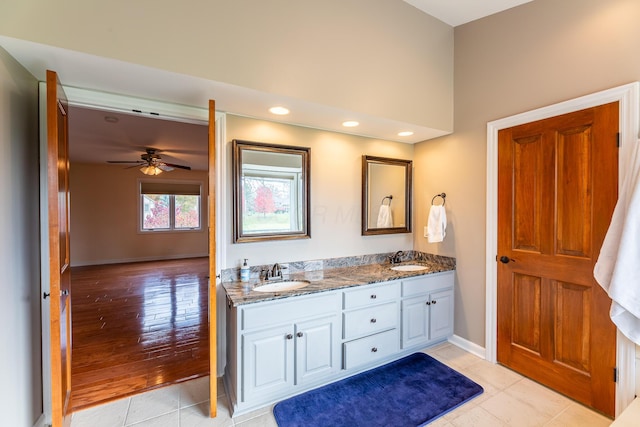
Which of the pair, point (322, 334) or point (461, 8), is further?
point (461, 8)

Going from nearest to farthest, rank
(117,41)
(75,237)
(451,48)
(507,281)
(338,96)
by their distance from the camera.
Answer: (117,41) → (338,96) → (507,281) → (451,48) → (75,237)

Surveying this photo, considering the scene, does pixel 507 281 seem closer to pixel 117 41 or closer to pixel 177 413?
pixel 177 413

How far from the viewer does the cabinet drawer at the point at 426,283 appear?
8.34ft

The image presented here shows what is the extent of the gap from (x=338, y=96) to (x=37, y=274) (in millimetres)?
2312

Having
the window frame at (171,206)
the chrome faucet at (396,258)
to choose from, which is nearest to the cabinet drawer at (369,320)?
the chrome faucet at (396,258)

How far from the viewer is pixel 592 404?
6.28ft

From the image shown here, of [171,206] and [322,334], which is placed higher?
[171,206]

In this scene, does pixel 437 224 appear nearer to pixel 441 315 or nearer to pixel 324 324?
pixel 441 315

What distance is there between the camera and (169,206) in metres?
7.58

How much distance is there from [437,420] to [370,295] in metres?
0.91

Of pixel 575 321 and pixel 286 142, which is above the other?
pixel 286 142

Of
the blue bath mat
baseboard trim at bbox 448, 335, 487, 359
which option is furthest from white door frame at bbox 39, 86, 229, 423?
baseboard trim at bbox 448, 335, 487, 359

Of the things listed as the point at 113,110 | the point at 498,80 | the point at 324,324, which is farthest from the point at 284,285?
the point at 498,80

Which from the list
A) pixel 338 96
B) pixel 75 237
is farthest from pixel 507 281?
pixel 75 237
